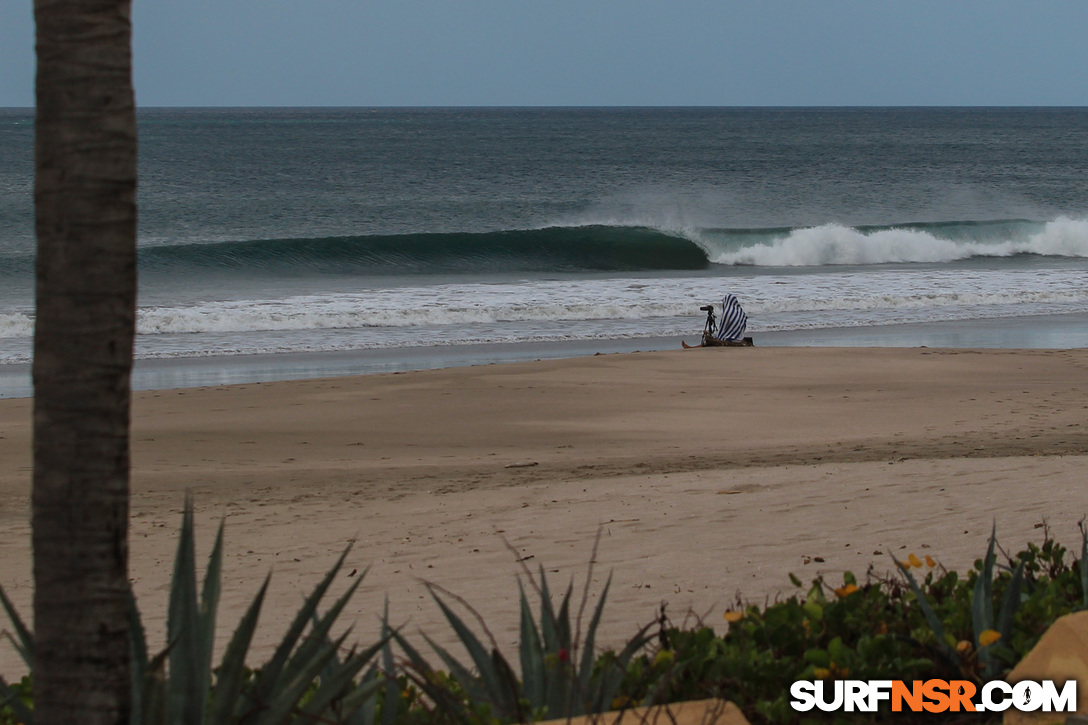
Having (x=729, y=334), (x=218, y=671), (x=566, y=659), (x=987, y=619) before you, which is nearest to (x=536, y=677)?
(x=566, y=659)

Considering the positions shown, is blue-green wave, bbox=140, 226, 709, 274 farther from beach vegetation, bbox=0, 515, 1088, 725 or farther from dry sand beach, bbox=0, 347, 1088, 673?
beach vegetation, bbox=0, 515, 1088, 725

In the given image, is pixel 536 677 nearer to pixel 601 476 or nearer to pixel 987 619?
pixel 987 619

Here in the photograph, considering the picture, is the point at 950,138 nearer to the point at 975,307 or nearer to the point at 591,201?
the point at 591,201

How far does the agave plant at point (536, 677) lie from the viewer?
8.93 feet

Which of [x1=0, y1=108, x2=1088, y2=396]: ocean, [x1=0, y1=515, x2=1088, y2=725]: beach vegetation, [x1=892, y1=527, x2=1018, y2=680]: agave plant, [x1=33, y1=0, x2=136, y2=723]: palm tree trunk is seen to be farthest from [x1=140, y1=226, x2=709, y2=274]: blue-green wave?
[x1=33, y1=0, x2=136, y2=723]: palm tree trunk

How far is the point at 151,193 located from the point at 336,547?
43.0 meters

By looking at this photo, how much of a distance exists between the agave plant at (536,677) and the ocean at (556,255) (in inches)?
443

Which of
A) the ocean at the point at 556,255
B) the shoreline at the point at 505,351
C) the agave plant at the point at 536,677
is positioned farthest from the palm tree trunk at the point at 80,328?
the ocean at the point at 556,255

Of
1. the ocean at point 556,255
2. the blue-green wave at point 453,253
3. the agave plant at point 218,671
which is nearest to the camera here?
the agave plant at point 218,671

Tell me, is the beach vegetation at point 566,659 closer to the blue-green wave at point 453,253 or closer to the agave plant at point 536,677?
the agave plant at point 536,677

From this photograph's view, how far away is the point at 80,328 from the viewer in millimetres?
1983

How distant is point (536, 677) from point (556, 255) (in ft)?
95.9

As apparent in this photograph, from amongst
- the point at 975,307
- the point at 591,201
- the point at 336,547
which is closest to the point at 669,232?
the point at 591,201

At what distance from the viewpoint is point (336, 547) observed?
591 centimetres
